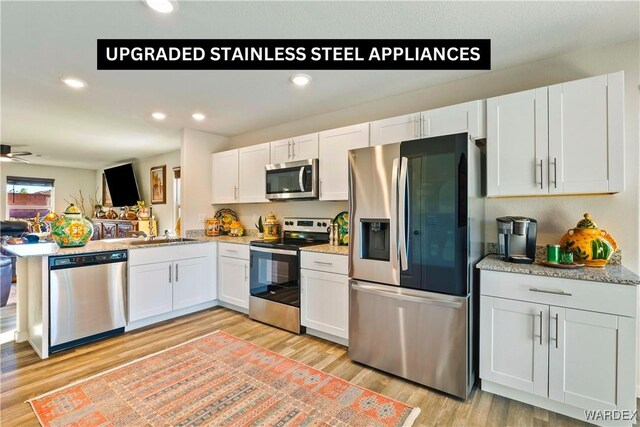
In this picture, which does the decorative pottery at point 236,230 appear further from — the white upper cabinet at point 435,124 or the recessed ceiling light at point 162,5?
the recessed ceiling light at point 162,5

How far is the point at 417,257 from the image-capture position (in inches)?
82.3

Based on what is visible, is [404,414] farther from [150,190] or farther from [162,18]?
[150,190]

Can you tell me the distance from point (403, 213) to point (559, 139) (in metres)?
1.11

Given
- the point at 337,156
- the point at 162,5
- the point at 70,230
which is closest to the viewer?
the point at 162,5

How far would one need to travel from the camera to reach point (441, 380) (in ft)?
6.57

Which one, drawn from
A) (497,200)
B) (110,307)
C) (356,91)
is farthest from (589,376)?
(110,307)

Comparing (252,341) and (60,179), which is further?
(60,179)

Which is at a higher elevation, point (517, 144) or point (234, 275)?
point (517, 144)

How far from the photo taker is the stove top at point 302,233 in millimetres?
3339

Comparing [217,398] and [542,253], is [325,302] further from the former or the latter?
[542,253]

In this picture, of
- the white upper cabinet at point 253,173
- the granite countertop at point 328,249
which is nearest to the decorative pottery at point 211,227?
the white upper cabinet at point 253,173

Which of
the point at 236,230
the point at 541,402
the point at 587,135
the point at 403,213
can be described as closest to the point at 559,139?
the point at 587,135

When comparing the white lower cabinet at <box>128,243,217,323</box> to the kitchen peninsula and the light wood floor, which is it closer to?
the kitchen peninsula

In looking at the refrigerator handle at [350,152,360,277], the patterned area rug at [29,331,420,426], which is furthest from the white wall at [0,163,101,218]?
the refrigerator handle at [350,152,360,277]
